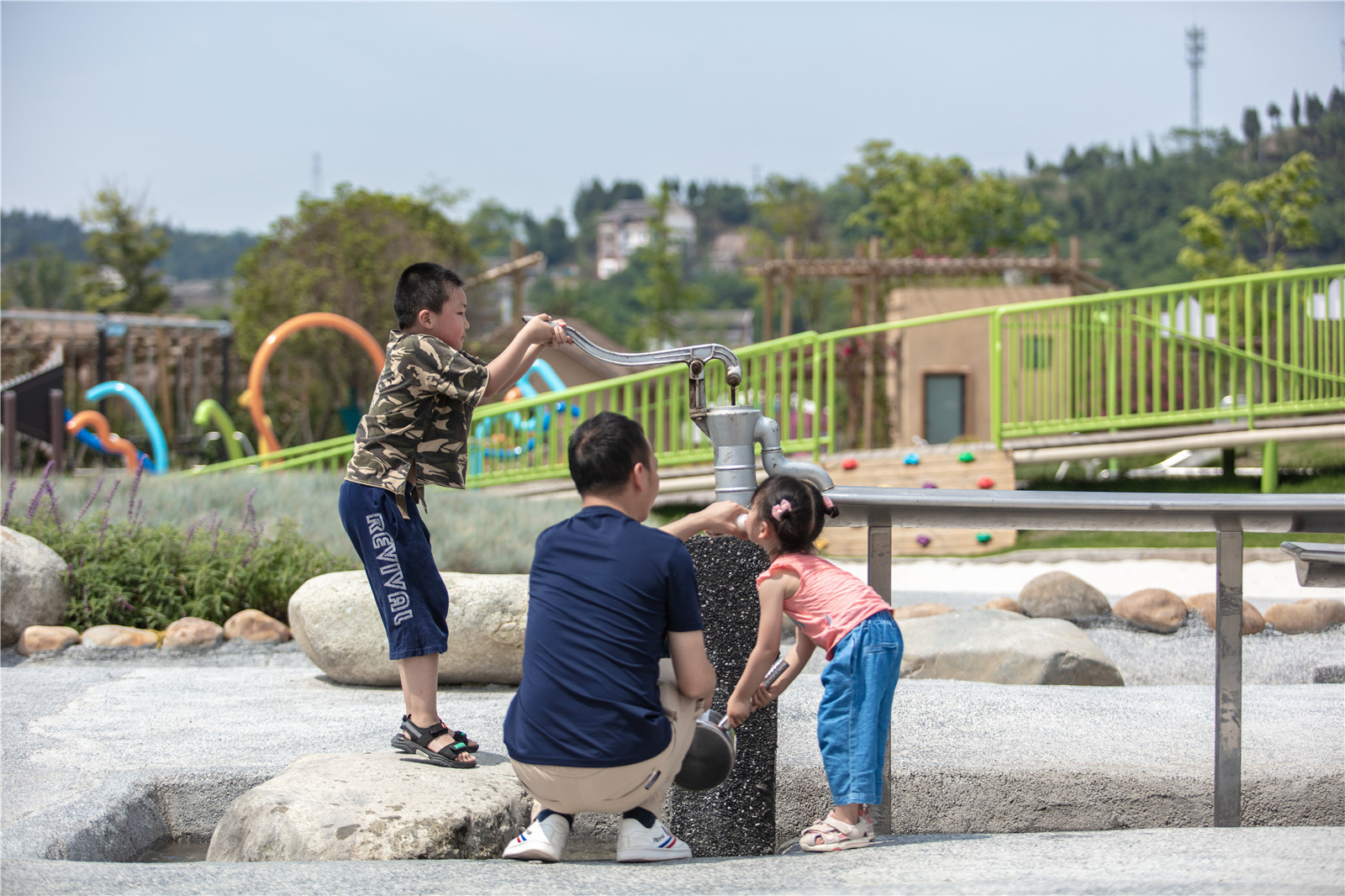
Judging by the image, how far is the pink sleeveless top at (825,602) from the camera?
2697 millimetres

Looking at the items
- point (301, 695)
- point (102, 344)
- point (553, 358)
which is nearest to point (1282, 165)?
point (553, 358)

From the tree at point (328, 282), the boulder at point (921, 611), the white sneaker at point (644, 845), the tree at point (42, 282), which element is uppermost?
the tree at point (42, 282)

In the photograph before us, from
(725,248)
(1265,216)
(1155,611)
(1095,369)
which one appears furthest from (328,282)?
(725,248)

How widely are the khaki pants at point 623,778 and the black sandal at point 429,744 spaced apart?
600mm

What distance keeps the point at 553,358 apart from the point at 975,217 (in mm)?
13687

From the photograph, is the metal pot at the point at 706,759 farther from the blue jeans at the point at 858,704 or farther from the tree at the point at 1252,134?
the tree at the point at 1252,134

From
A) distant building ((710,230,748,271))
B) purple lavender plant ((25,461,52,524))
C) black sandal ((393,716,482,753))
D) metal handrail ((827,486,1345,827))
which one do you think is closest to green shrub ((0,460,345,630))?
purple lavender plant ((25,461,52,524))

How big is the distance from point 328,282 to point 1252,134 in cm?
2925

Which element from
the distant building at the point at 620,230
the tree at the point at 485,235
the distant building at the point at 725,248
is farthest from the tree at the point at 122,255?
the distant building at the point at 620,230

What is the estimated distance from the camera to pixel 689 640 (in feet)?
7.98

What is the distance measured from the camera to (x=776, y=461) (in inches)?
114

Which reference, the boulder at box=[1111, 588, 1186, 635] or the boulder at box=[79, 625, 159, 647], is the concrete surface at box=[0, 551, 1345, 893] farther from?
the boulder at box=[1111, 588, 1186, 635]

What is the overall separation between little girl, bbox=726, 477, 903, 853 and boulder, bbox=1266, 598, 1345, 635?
4.56 m

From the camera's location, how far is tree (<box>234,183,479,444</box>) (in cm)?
1936
